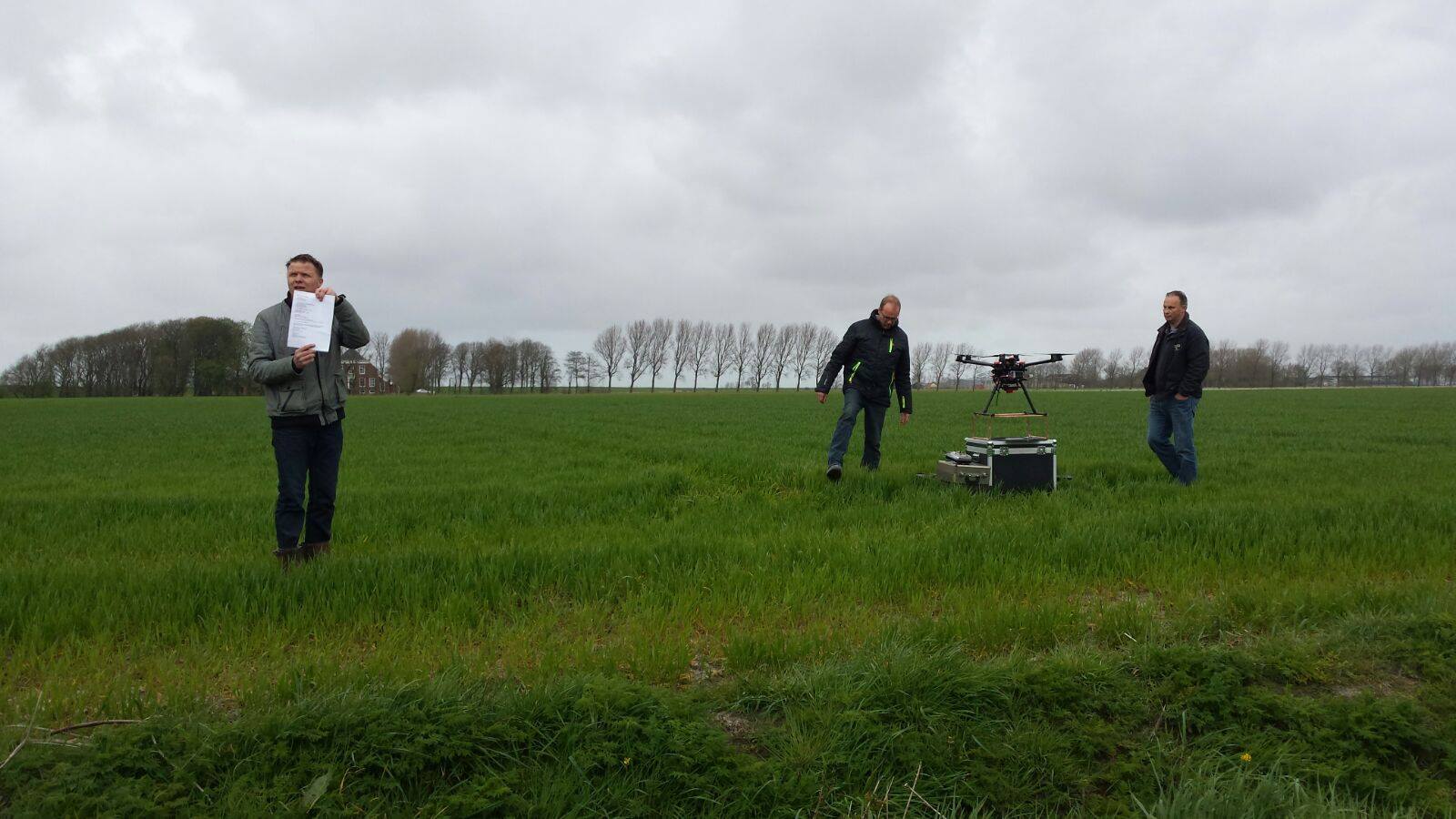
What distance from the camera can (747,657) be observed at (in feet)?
10.8

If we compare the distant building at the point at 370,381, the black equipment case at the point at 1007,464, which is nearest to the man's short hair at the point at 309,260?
the black equipment case at the point at 1007,464

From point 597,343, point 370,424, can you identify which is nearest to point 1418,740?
point 370,424

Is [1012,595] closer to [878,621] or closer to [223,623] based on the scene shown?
[878,621]

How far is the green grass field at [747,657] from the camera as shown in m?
2.32

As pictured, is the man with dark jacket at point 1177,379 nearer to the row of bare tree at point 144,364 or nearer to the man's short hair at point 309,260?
the man's short hair at point 309,260

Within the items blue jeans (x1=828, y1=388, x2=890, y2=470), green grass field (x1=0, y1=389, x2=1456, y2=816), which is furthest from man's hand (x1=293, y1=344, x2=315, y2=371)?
blue jeans (x1=828, y1=388, x2=890, y2=470)

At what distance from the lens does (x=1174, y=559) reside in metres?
5.09

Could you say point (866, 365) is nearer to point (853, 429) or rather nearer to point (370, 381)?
point (853, 429)

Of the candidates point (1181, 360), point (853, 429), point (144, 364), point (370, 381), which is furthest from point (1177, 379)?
point (144, 364)

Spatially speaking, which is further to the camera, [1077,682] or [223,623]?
[223,623]

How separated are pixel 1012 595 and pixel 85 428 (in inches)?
1223

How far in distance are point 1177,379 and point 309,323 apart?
8629 millimetres

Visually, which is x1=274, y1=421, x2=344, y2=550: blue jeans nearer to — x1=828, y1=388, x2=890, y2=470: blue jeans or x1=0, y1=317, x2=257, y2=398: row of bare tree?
x1=828, y1=388, x2=890, y2=470: blue jeans

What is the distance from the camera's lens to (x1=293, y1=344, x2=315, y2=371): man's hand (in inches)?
177
